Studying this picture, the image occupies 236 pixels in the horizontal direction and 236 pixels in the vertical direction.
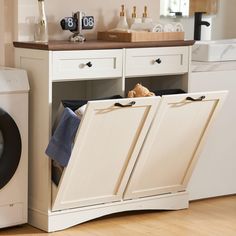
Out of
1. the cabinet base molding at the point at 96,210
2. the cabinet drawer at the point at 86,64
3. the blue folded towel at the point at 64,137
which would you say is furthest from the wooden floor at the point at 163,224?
the cabinet drawer at the point at 86,64

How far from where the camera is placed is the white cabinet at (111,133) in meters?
3.80

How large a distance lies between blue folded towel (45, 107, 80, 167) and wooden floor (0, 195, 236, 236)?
0.44m

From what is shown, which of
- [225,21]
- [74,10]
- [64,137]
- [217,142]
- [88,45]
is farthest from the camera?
[225,21]

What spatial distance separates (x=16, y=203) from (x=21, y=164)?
0.21 meters

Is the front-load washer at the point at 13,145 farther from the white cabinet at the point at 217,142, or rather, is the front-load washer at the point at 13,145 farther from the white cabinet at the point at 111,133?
the white cabinet at the point at 217,142

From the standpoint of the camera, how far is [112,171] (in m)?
4.00

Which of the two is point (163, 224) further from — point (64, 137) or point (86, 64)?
point (86, 64)

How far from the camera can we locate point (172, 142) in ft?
13.5

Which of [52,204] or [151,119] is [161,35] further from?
[52,204]

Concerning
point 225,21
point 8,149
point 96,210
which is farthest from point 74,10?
point 225,21

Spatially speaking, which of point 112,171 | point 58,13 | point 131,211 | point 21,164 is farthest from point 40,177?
point 58,13

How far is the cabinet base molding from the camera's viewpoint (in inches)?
155

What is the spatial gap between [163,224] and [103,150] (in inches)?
22.8

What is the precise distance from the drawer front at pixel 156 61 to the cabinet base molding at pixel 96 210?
2.37ft
